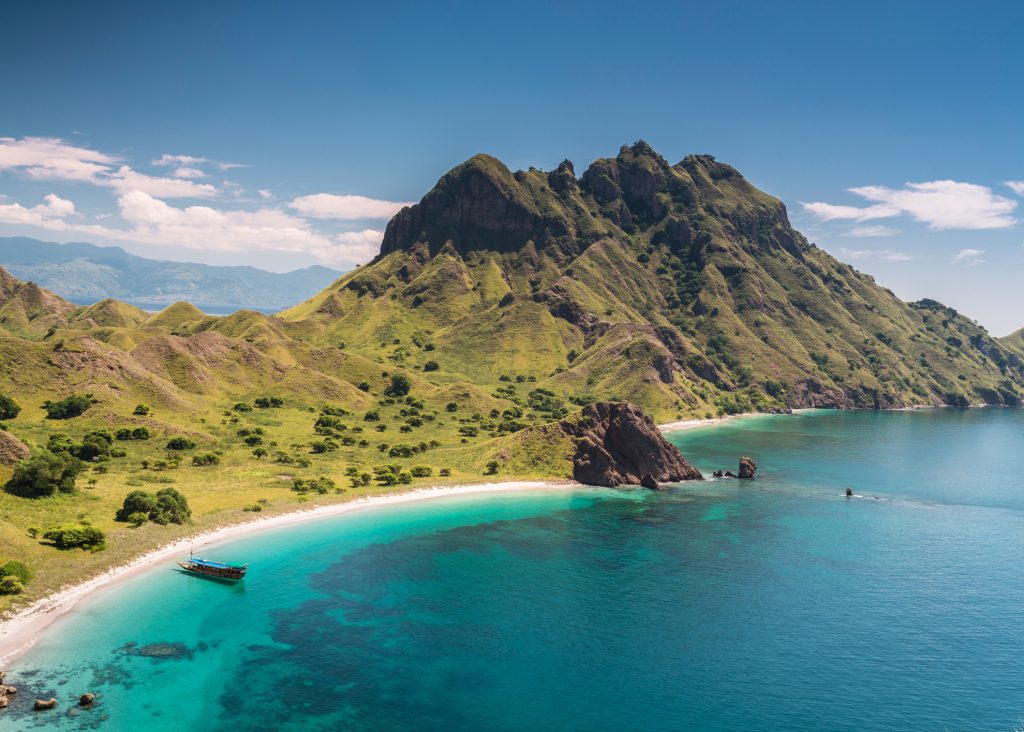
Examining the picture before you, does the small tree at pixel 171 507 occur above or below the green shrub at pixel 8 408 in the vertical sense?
below

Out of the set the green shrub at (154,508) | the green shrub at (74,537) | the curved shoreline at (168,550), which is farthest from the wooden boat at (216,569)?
the green shrub at (154,508)

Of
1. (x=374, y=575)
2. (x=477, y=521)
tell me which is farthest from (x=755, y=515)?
(x=374, y=575)

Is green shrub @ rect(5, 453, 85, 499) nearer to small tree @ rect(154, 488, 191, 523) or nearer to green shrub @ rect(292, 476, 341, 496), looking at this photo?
small tree @ rect(154, 488, 191, 523)

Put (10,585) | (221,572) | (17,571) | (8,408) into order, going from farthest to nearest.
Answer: (8,408) → (221,572) → (17,571) → (10,585)

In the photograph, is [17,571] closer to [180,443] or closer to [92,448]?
[92,448]

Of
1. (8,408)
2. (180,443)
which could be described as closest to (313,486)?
(180,443)

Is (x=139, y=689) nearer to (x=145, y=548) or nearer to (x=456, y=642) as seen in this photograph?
(x=456, y=642)

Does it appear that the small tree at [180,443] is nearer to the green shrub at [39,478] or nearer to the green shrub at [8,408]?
the green shrub at [8,408]
